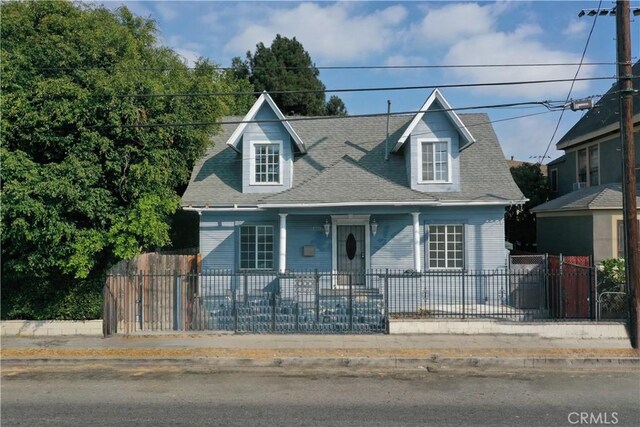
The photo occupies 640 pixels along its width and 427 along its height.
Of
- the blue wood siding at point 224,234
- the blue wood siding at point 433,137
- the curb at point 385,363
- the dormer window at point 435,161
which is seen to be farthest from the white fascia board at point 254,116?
the curb at point 385,363

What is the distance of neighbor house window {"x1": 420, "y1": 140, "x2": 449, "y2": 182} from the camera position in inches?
692

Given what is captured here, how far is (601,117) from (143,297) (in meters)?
A: 19.2

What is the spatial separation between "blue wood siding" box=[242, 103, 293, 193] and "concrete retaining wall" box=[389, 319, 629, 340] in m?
6.99

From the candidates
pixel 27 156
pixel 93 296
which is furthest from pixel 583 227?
pixel 27 156

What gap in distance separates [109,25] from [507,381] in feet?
45.7

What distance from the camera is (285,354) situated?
1124 centimetres

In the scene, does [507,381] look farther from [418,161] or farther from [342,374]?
[418,161]

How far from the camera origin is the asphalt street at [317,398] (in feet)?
23.6

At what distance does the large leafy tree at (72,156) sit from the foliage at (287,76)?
68.8 ft

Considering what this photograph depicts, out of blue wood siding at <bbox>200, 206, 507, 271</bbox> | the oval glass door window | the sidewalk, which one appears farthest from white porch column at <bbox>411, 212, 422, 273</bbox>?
the sidewalk

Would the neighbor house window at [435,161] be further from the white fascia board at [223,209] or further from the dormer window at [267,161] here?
the white fascia board at [223,209]

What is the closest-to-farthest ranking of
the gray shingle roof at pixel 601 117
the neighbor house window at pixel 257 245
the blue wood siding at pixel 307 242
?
1. the blue wood siding at pixel 307 242
2. the neighbor house window at pixel 257 245
3. the gray shingle roof at pixel 601 117

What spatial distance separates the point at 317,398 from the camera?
833 cm

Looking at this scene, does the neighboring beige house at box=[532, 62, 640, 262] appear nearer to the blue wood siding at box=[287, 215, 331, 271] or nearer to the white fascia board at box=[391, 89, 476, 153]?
the white fascia board at box=[391, 89, 476, 153]
